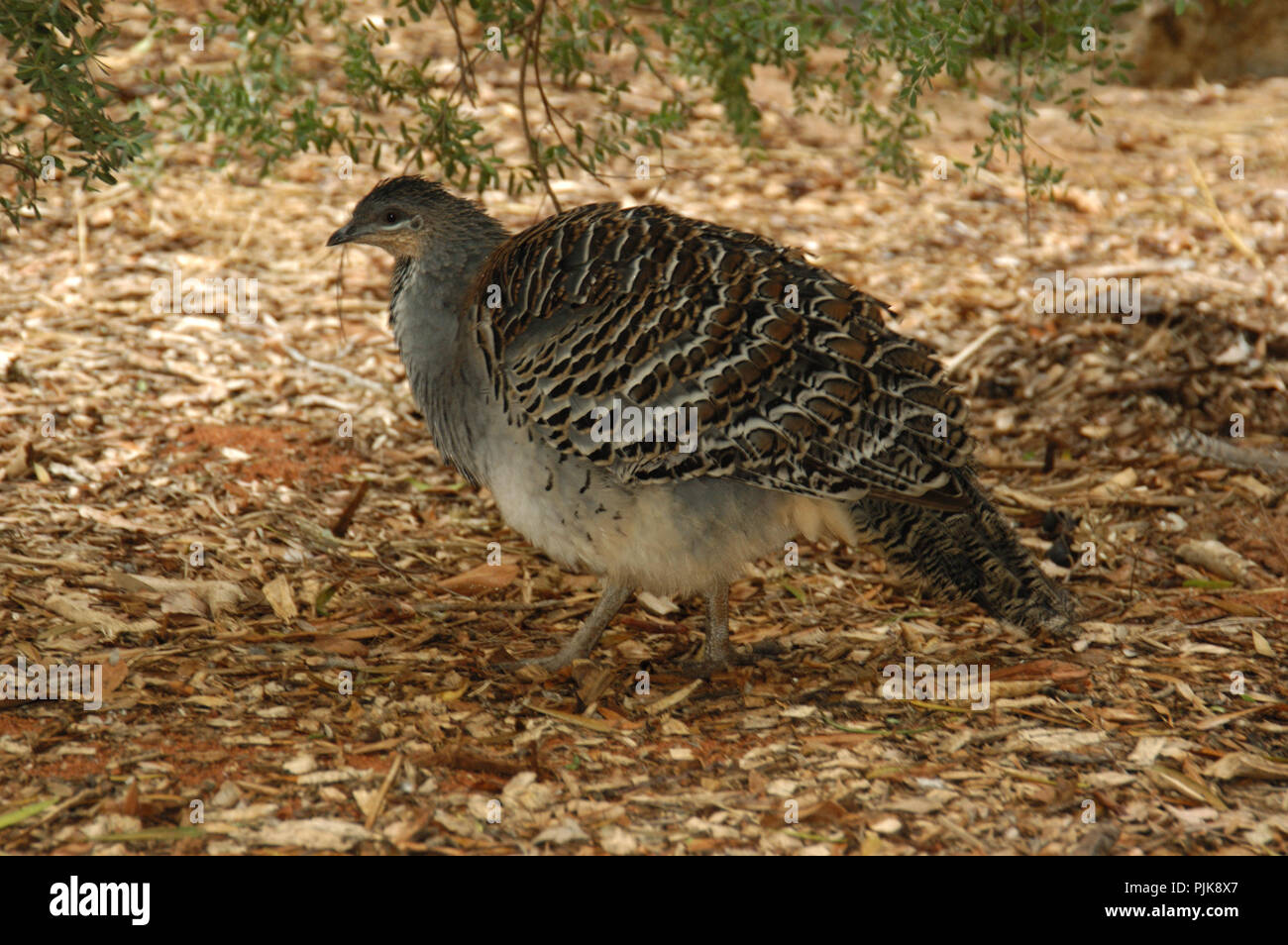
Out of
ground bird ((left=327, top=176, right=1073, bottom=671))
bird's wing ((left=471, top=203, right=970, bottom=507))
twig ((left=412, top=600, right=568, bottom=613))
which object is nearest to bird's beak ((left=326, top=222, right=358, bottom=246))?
ground bird ((left=327, top=176, right=1073, bottom=671))

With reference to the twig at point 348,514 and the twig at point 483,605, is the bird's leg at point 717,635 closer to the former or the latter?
the twig at point 483,605

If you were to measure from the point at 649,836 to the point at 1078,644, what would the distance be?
213 cm

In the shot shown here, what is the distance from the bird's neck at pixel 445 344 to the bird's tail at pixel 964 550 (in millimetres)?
1490

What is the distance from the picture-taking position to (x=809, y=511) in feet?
15.6

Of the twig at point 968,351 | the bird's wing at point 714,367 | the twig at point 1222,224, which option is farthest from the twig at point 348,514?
the twig at point 1222,224

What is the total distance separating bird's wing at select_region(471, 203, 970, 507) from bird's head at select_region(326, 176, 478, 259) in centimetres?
44

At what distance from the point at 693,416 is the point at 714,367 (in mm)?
204

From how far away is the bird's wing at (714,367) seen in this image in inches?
178

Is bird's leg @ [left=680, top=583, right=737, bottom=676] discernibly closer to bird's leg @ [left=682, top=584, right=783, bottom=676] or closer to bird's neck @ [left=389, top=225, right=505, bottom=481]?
bird's leg @ [left=682, top=584, right=783, bottom=676]

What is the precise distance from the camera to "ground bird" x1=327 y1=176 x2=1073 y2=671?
454cm

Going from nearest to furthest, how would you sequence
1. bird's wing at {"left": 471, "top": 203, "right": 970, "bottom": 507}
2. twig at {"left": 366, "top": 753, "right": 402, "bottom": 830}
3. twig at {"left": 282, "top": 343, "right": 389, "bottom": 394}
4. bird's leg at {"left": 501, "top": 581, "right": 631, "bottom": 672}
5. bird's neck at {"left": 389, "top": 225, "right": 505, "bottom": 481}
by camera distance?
twig at {"left": 366, "top": 753, "right": 402, "bottom": 830} < bird's wing at {"left": 471, "top": 203, "right": 970, "bottom": 507} < bird's neck at {"left": 389, "top": 225, "right": 505, "bottom": 481} < bird's leg at {"left": 501, "top": 581, "right": 631, "bottom": 672} < twig at {"left": 282, "top": 343, "right": 389, "bottom": 394}

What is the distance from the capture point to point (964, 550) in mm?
4871
